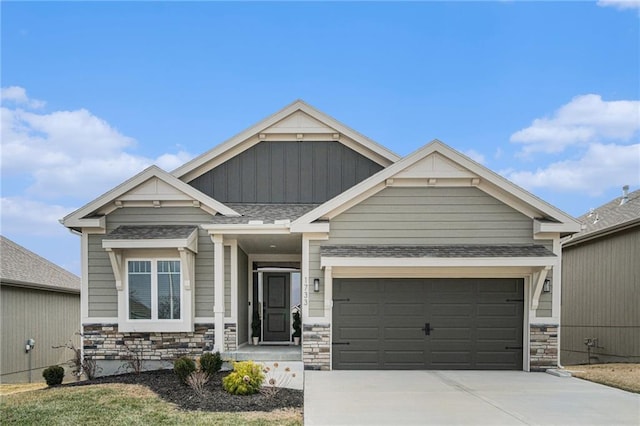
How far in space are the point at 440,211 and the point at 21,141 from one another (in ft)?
41.0

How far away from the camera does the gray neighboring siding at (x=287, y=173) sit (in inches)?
497

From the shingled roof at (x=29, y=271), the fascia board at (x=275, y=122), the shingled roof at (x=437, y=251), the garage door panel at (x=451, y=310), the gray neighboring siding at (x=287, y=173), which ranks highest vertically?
the fascia board at (x=275, y=122)

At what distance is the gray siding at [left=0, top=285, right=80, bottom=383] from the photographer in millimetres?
14297

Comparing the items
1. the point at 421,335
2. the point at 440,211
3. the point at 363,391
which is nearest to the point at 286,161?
the point at 440,211

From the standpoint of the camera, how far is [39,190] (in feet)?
51.2

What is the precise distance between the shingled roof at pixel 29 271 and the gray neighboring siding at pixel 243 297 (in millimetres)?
6730

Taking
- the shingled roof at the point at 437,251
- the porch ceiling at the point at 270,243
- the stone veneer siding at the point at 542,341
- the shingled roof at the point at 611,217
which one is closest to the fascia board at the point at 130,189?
the porch ceiling at the point at 270,243

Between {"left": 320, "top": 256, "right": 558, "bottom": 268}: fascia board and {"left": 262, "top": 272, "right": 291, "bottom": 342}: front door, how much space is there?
3.76 m

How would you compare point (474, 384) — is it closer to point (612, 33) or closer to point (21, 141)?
point (612, 33)

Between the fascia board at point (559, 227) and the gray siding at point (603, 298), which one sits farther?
Answer: the gray siding at point (603, 298)

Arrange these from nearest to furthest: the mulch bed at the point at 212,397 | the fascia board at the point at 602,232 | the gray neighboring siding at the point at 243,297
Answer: the mulch bed at the point at 212,397 → the gray neighboring siding at the point at 243,297 → the fascia board at the point at 602,232

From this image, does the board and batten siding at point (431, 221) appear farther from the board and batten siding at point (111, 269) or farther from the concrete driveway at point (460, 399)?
the board and batten siding at point (111, 269)

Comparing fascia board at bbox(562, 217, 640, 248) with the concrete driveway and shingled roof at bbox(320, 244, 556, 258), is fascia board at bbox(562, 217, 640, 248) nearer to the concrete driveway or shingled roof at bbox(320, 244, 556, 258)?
shingled roof at bbox(320, 244, 556, 258)

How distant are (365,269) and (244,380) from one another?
11.6ft
